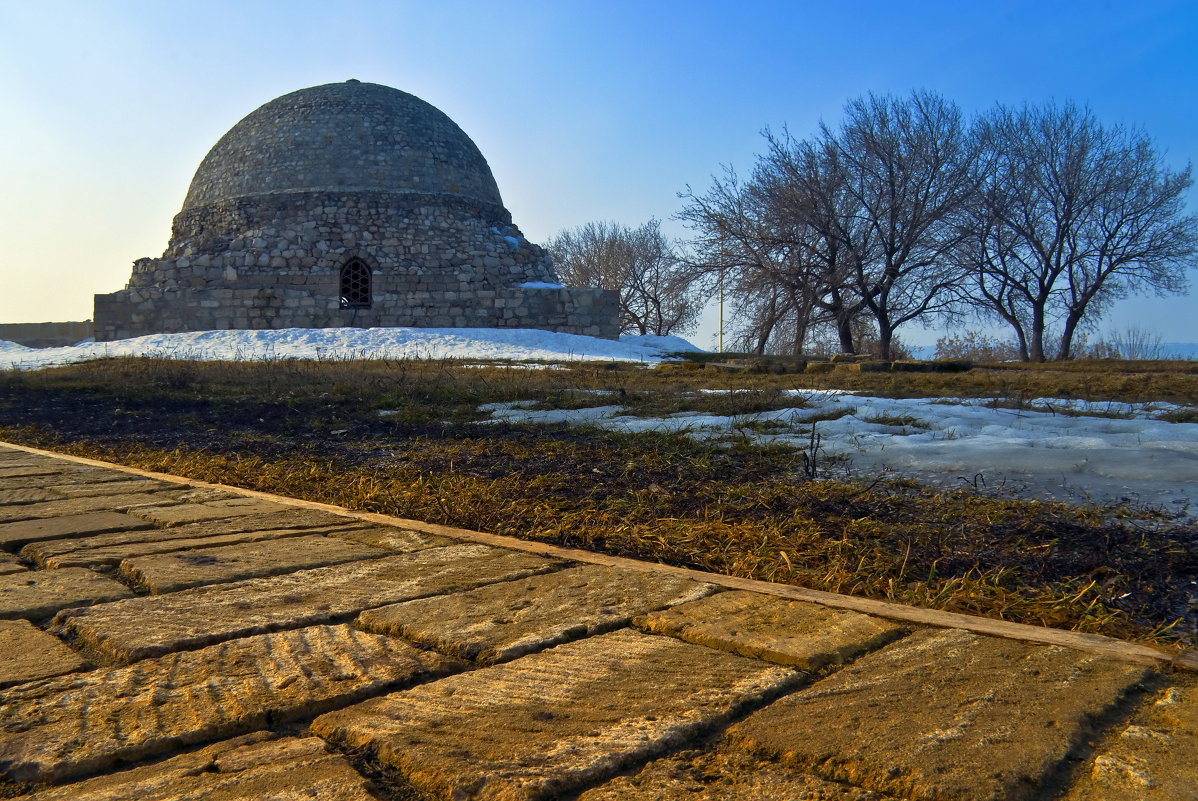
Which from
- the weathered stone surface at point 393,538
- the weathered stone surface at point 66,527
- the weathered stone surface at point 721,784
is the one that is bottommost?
the weathered stone surface at point 721,784

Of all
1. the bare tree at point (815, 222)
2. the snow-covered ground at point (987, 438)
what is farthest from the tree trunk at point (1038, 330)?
the snow-covered ground at point (987, 438)

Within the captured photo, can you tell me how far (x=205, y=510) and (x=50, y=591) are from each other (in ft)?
3.71

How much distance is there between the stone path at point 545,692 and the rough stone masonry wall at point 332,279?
20863mm

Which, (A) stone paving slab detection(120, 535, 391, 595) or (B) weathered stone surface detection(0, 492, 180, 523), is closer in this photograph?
(A) stone paving slab detection(120, 535, 391, 595)

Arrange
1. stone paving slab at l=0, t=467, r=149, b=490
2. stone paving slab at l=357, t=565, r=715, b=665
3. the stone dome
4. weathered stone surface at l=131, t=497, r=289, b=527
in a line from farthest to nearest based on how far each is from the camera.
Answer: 1. the stone dome
2. stone paving slab at l=0, t=467, r=149, b=490
3. weathered stone surface at l=131, t=497, r=289, b=527
4. stone paving slab at l=357, t=565, r=715, b=665

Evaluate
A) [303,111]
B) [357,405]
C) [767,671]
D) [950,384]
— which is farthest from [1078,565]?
[303,111]

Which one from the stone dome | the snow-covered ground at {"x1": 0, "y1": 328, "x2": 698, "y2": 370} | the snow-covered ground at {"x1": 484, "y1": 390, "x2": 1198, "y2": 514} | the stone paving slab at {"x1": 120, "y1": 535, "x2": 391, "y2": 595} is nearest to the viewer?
the stone paving slab at {"x1": 120, "y1": 535, "x2": 391, "y2": 595}

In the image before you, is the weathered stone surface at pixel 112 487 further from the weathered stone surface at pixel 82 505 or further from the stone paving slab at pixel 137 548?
the stone paving slab at pixel 137 548

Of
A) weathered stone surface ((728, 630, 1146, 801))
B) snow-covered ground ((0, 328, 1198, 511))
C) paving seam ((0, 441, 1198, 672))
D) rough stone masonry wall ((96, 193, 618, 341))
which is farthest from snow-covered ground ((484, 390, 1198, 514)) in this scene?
rough stone masonry wall ((96, 193, 618, 341))

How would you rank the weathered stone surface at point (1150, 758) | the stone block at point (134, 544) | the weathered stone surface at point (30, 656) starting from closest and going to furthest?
the weathered stone surface at point (1150, 758) < the weathered stone surface at point (30, 656) < the stone block at point (134, 544)

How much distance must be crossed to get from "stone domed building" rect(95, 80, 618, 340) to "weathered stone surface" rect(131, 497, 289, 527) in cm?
1972

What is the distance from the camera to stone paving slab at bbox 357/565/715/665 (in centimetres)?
177

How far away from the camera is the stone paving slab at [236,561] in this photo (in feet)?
7.46

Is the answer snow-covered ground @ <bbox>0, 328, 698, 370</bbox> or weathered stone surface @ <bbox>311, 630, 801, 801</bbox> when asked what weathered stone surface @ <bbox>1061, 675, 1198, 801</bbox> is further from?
snow-covered ground @ <bbox>0, 328, 698, 370</bbox>
